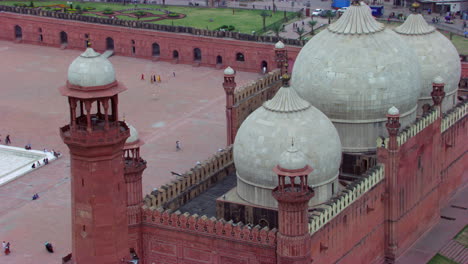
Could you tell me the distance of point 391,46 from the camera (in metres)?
50.2

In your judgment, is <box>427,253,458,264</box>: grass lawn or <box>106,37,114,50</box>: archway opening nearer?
<box>427,253,458,264</box>: grass lawn

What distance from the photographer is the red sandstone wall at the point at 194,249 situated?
4181 centimetres

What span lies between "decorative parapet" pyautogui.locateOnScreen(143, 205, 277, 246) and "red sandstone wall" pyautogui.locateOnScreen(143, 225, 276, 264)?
0.61 feet

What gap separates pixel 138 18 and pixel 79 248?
77871 mm

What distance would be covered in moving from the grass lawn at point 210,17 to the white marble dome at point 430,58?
47627 millimetres

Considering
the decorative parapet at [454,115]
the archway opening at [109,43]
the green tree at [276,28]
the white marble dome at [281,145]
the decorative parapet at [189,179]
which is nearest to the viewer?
the white marble dome at [281,145]

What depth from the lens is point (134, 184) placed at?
42812 mm

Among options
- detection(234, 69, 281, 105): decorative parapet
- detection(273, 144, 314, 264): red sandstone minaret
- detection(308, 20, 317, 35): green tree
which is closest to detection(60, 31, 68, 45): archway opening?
detection(308, 20, 317, 35): green tree

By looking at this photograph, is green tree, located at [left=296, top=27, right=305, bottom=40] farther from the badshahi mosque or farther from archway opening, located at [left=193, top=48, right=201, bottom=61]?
the badshahi mosque

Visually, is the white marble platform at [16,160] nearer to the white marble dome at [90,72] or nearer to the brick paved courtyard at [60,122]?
the brick paved courtyard at [60,122]

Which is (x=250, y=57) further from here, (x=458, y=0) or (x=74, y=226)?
(x=74, y=226)

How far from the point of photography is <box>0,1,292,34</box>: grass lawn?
4277 inches

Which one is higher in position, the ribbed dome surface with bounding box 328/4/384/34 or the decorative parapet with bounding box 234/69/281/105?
the ribbed dome surface with bounding box 328/4/384/34

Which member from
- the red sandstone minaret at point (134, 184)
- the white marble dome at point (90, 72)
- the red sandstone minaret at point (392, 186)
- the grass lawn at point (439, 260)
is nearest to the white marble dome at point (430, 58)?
the red sandstone minaret at point (392, 186)
